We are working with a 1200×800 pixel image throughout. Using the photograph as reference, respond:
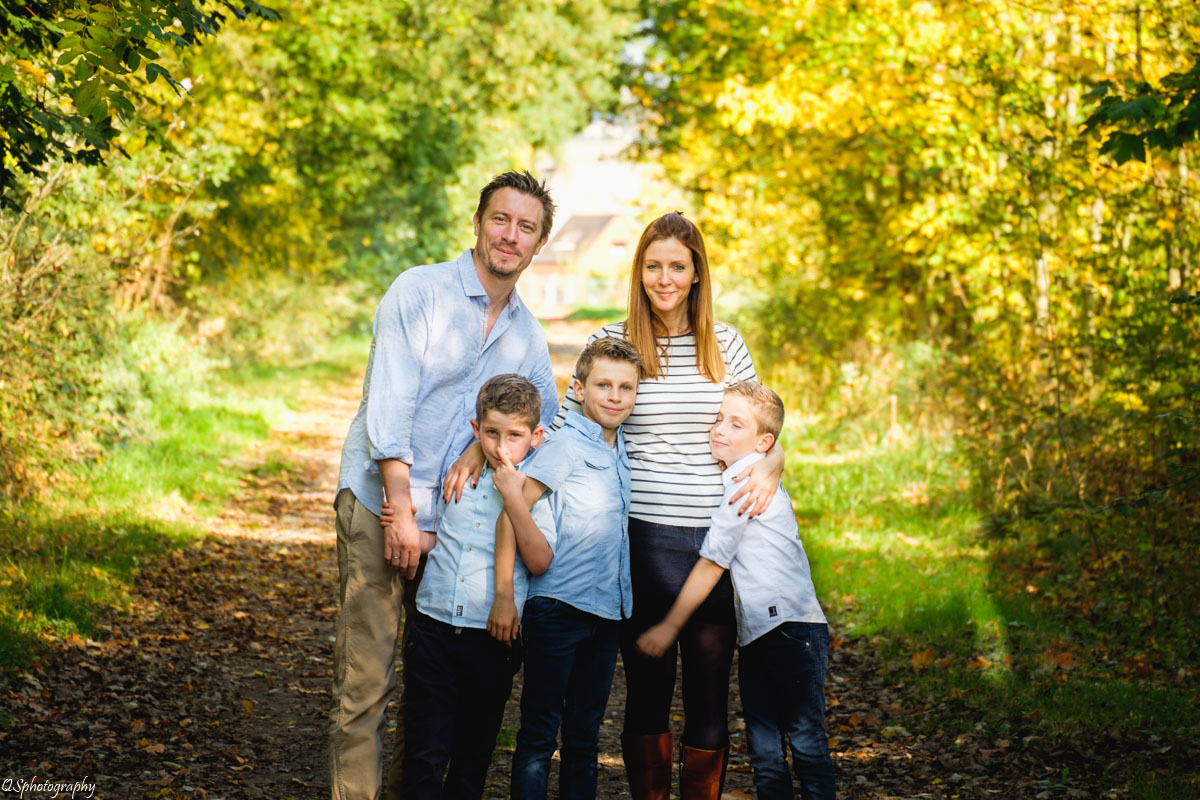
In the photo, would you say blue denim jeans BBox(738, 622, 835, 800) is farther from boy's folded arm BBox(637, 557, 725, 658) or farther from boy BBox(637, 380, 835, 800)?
boy's folded arm BBox(637, 557, 725, 658)

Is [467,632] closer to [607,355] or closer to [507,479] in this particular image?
[507,479]

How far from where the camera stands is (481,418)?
3570 millimetres

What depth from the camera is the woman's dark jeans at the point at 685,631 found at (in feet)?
12.2

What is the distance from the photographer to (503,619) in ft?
11.3

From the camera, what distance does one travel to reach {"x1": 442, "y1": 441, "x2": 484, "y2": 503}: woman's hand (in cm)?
355

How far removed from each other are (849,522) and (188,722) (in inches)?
205

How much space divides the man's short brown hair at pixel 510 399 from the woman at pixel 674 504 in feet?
0.63

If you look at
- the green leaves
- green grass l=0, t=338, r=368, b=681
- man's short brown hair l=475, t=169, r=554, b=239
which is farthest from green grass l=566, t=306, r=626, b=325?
man's short brown hair l=475, t=169, r=554, b=239

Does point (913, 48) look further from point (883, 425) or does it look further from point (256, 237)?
point (256, 237)

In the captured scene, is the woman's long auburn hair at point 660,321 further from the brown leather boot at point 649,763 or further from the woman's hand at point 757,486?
the brown leather boot at point 649,763

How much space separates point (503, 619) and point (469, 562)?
8.3 inches

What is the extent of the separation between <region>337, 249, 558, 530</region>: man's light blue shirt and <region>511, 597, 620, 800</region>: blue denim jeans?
0.52 meters

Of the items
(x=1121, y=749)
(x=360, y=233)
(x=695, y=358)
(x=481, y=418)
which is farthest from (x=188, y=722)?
(x=360, y=233)

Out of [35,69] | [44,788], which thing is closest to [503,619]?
[44,788]
